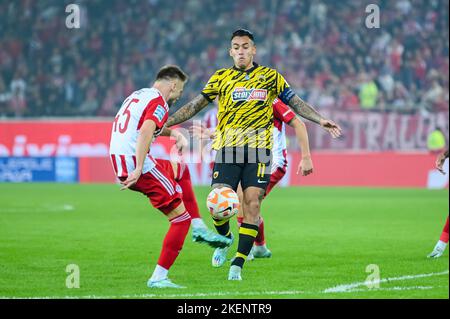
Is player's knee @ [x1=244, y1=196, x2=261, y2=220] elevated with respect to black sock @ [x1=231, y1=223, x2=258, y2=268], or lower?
elevated

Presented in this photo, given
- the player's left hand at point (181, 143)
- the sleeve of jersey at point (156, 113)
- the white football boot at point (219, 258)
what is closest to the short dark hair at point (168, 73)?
the sleeve of jersey at point (156, 113)

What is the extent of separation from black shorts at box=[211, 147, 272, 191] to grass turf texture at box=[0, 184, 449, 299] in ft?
2.97

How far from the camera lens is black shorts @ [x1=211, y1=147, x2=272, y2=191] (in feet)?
29.4

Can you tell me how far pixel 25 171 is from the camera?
25.1 meters

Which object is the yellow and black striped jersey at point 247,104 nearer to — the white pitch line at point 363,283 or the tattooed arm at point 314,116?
the tattooed arm at point 314,116

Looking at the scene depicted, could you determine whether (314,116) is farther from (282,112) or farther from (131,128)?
(131,128)

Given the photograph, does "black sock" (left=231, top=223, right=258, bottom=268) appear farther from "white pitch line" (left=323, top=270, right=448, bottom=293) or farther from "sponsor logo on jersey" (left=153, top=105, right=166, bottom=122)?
"sponsor logo on jersey" (left=153, top=105, right=166, bottom=122)

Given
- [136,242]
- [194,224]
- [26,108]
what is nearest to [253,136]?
[194,224]

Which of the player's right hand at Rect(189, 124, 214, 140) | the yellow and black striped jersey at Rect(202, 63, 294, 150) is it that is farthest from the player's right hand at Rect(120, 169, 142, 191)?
the player's right hand at Rect(189, 124, 214, 140)

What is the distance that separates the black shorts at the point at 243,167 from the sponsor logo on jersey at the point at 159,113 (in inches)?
39.6

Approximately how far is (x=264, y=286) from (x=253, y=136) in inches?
59.1

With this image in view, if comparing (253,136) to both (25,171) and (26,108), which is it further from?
(26,108)

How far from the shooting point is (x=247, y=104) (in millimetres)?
8961

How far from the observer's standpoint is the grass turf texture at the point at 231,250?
26.8 feet
